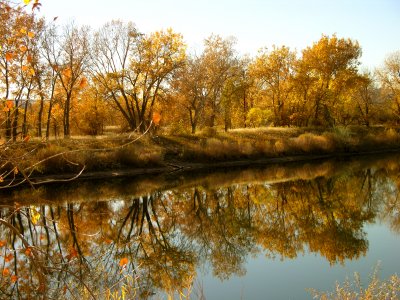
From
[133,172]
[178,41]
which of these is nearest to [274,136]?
[178,41]

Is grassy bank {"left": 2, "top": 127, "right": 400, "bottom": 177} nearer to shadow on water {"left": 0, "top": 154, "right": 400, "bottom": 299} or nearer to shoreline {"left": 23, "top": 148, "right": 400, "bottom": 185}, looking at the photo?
shoreline {"left": 23, "top": 148, "right": 400, "bottom": 185}

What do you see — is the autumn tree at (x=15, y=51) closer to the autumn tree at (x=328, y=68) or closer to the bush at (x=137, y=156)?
the bush at (x=137, y=156)

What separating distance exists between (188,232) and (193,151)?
14.4 m

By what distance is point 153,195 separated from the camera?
1984 cm

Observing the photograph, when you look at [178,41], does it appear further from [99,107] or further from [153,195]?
[153,195]

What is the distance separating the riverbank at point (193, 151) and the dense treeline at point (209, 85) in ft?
13.0

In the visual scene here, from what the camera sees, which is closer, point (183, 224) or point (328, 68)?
point (183, 224)

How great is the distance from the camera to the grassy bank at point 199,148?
22656 millimetres

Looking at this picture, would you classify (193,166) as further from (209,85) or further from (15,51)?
(15,51)

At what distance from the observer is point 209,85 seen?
38688mm

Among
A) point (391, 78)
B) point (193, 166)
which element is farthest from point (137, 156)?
point (391, 78)

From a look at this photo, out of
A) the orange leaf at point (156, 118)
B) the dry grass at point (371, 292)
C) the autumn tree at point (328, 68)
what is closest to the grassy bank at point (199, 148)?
the autumn tree at point (328, 68)

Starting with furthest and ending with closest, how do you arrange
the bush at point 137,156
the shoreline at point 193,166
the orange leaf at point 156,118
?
the bush at point 137,156 < the shoreline at point 193,166 < the orange leaf at point 156,118

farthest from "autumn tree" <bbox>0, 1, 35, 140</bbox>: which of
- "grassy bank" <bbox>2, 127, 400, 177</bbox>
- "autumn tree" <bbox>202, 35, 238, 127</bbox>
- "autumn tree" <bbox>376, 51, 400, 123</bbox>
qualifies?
"autumn tree" <bbox>376, 51, 400, 123</bbox>
